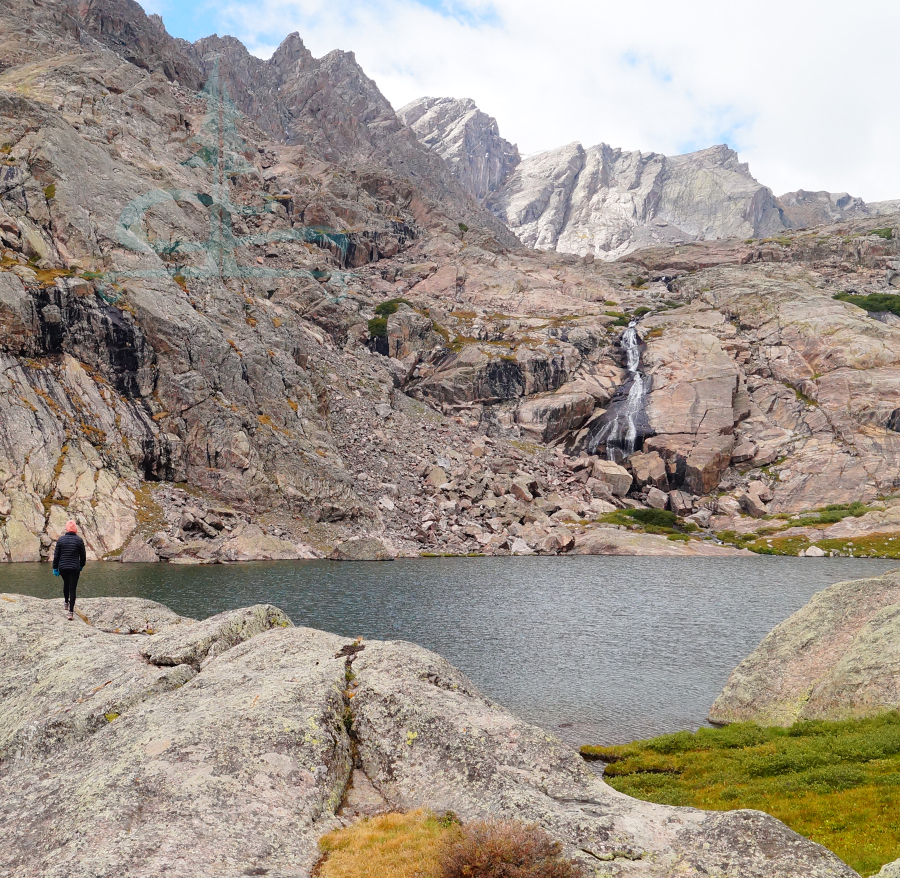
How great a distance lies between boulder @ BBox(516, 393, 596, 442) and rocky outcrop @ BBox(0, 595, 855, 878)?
128 m

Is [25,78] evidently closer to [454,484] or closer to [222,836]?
[454,484]

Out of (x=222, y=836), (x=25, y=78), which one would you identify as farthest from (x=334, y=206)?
(x=222, y=836)

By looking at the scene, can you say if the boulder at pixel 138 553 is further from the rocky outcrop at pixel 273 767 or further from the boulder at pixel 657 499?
the boulder at pixel 657 499

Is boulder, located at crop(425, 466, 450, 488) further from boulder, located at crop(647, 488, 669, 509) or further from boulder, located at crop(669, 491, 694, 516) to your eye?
boulder, located at crop(669, 491, 694, 516)

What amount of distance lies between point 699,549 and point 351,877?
106369 millimetres

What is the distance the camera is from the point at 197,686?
51.9 ft

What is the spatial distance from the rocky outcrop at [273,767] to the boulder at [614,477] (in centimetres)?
11774

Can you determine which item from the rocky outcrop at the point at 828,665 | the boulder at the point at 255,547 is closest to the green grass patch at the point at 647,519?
the boulder at the point at 255,547

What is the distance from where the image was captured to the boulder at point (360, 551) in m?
91.4

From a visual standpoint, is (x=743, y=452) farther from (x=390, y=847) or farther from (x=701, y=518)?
(x=390, y=847)

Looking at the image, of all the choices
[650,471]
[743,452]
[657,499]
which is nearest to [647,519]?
[657,499]

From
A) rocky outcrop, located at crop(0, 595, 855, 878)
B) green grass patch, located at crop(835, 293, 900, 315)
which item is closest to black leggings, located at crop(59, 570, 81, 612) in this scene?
rocky outcrop, located at crop(0, 595, 855, 878)

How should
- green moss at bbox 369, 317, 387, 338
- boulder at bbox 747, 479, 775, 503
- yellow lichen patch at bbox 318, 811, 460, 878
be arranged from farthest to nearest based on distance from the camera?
green moss at bbox 369, 317, 387, 338 → boulder at bbox 747, 479, 775, 503 → yellow lichen patch at bbox 318, 811, 460, 878

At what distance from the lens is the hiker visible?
24031mm
